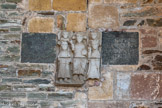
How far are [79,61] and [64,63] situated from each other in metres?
0.19

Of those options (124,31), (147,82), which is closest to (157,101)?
(147,82)

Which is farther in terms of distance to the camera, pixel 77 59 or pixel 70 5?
pixel 70 5

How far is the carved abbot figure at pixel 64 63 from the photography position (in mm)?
3385

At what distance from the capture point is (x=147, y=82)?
3428 millimetres

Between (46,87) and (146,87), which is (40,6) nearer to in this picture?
(46,87)

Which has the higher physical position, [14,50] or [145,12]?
[145,12]

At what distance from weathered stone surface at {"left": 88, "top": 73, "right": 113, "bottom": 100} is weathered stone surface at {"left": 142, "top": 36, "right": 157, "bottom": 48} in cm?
62

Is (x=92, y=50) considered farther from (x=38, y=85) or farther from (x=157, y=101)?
(x=157, y=101)

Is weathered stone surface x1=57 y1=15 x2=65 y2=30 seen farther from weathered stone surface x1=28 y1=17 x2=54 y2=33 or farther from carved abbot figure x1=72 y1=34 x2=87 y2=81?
carved abbot figure x1=72 y1=34 x2=87 y2=81

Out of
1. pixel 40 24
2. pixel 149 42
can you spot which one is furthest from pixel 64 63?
pixel 149 42

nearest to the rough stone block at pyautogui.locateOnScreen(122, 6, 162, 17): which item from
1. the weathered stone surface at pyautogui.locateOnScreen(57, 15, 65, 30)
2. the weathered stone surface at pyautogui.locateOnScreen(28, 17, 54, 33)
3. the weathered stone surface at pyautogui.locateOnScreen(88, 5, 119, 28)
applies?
the weathered stone surface at pyautogui.locateOnScreen(88, 5, 119, 28)

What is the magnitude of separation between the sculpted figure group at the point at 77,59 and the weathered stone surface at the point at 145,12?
0.54 metres

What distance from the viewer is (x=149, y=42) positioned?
11.4ft

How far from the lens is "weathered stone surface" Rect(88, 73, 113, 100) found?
3.42 meters
